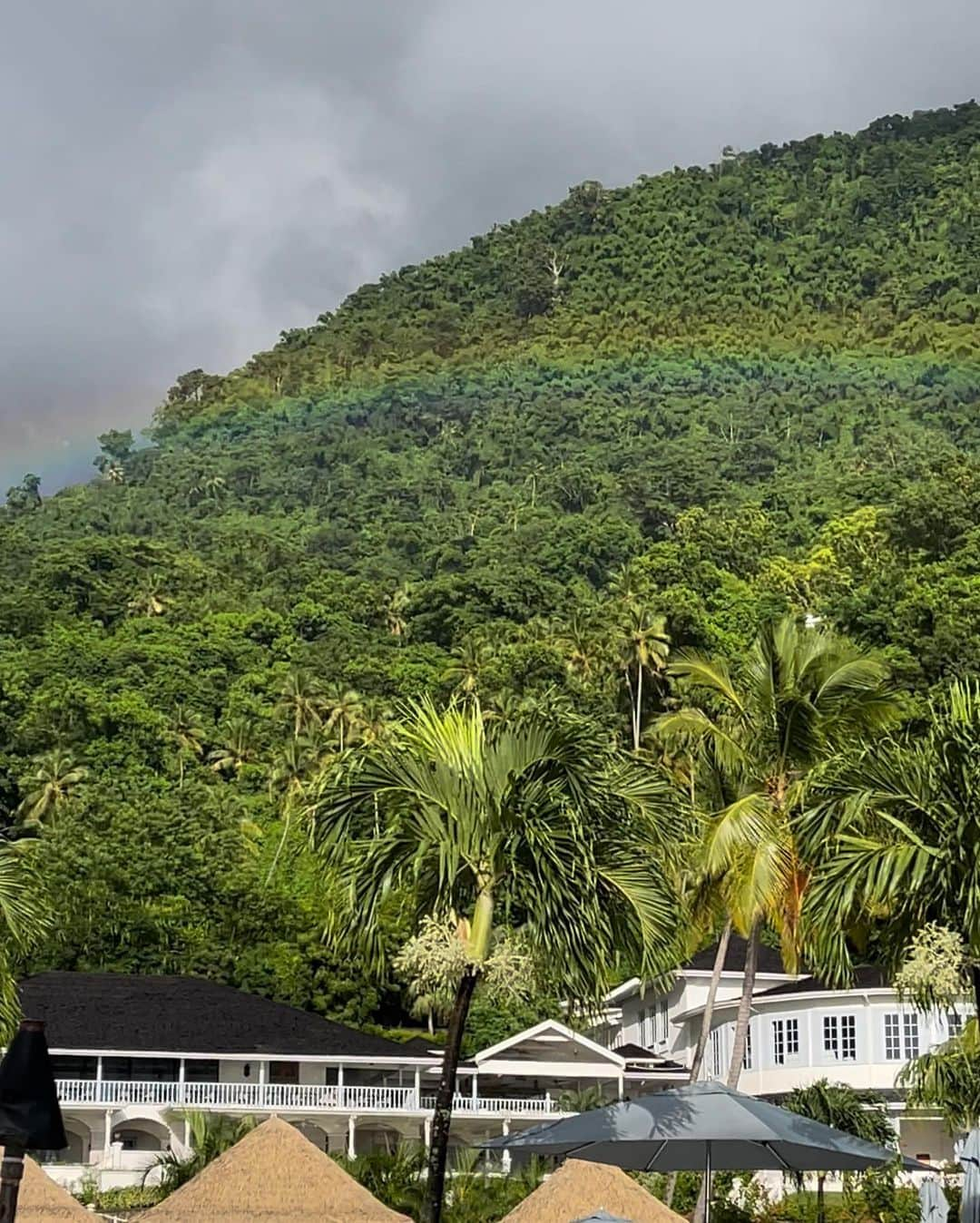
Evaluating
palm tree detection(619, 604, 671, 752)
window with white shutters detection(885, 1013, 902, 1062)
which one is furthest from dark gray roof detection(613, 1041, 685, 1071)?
palm tree detection(619, 604, 671, 752)

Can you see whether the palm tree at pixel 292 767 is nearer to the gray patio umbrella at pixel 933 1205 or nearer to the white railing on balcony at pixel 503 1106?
the white railing on balcony at pixel 503 1106

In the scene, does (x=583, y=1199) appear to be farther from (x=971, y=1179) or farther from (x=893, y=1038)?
(x=893, y=1038)

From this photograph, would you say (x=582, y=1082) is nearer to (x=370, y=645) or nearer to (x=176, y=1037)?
(x=176, y=1037)

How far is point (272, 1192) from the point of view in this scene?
84.9 ft

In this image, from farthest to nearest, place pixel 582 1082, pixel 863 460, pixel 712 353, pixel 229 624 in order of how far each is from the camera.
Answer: pixel 712 353 < pixel 863 460 < pixel 229 624 < pixel 582 1082

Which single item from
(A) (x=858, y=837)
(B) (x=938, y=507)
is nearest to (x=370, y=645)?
(B) (x=938, y=507)

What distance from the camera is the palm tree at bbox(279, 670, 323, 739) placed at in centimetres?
9319

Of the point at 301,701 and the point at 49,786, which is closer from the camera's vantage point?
the point at 49,786

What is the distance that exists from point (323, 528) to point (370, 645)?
4499 cm

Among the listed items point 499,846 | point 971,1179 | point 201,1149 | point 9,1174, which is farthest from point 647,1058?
point 9,1174

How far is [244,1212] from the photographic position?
25641 millimetres

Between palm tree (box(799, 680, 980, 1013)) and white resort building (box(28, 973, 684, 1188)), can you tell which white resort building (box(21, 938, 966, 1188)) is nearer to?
white resort building (box(28, 973, 684, 1188))

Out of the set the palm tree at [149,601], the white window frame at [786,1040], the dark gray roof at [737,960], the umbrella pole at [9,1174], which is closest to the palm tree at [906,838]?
the umbrella pole at [9,1174]

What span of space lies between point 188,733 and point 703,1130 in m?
77.3
